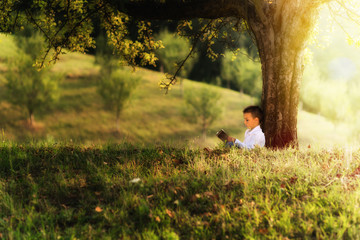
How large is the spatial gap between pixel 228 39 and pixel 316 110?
60366mm

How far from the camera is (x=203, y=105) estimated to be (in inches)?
2240

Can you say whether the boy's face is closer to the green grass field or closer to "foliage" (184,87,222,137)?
the green grass field

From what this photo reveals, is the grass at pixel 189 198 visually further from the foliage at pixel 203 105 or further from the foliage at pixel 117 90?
the foliage at pixel 203 105

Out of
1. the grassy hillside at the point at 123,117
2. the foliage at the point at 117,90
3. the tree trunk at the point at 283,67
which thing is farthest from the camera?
the foliage at the point at 117,90

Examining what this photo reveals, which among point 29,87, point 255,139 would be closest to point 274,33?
point 255,139

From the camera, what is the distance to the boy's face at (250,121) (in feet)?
24.9

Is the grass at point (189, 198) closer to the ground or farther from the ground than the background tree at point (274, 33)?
closer to the ground

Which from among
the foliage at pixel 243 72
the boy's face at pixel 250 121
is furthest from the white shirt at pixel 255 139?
the foliage at pixel 243 72

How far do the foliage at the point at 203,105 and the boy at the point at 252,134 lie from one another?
159ft

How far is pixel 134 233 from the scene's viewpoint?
3.98 metres

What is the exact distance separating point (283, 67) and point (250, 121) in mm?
1583

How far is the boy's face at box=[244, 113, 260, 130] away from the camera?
7578 mm

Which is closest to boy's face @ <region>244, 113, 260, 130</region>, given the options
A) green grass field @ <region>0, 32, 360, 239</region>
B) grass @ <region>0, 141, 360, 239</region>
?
green grass field @ <region>0, 32, 360, 239</region>

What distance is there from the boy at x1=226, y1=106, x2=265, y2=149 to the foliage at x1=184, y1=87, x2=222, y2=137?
48548mm
